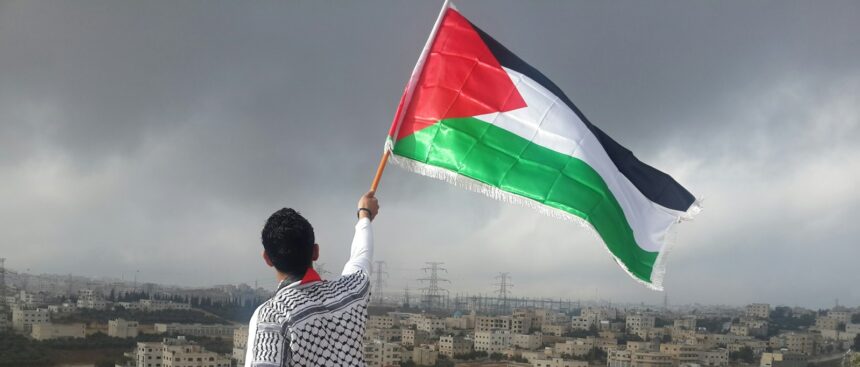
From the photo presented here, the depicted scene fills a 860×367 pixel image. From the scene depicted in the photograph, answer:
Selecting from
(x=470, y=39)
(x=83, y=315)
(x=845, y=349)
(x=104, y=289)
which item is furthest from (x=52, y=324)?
(x=845, y=349)

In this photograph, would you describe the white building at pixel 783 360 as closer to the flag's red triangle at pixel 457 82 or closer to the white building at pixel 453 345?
the white building at pixel 453 345

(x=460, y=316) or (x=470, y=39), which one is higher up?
(x=470, y=39)

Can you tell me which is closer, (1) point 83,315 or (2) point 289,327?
(2) point 289,327

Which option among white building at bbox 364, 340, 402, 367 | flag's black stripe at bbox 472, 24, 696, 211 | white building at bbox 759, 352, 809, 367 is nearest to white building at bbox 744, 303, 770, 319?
white building at bbox 759, 352, 809, 367

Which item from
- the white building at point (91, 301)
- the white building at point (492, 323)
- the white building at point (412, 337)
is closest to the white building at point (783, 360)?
the white building at point (492, 323)

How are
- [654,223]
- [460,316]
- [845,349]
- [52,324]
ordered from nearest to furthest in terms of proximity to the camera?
[654,223] → [52,324] → [845,349] → [460,316]

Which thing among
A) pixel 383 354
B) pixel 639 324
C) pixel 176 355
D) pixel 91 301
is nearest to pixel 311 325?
pixel 176 355

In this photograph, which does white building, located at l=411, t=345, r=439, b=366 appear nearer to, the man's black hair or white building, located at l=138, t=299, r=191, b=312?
white building, located at l=138, t=299, r=191, b=312

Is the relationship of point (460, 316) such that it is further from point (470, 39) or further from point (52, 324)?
point (470, 39)

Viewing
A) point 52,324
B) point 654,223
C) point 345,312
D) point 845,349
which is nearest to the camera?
point 345,312
